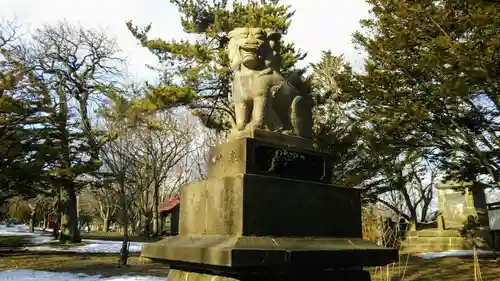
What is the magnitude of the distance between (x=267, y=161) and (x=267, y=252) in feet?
3.57

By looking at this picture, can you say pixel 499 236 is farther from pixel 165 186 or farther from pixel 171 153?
pixel 165 186

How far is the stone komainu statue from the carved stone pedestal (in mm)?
313

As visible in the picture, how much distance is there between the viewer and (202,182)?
431 cm

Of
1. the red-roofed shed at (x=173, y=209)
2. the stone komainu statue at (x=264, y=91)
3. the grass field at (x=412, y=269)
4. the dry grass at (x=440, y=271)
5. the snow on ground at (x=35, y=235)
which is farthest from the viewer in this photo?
the red-roofed shed at (x=173, y=209)

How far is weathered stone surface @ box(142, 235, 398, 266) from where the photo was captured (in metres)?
3.31

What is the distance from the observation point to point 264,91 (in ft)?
15.0

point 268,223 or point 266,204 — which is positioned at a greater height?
point 266,204

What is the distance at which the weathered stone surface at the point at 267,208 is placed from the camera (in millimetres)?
3754

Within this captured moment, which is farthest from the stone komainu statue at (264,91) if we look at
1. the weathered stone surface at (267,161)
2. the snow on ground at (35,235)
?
the snow on ground at (35,235)

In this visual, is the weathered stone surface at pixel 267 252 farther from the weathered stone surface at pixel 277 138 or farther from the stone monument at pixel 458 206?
the stone monument at pixel 458 206

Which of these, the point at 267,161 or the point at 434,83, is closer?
the point at 267,161

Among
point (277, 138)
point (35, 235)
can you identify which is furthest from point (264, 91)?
point (35, 235)

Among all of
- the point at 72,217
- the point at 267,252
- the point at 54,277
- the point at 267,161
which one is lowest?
the point at 54,277

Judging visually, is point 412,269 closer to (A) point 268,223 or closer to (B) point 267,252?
(A) point 268,223
